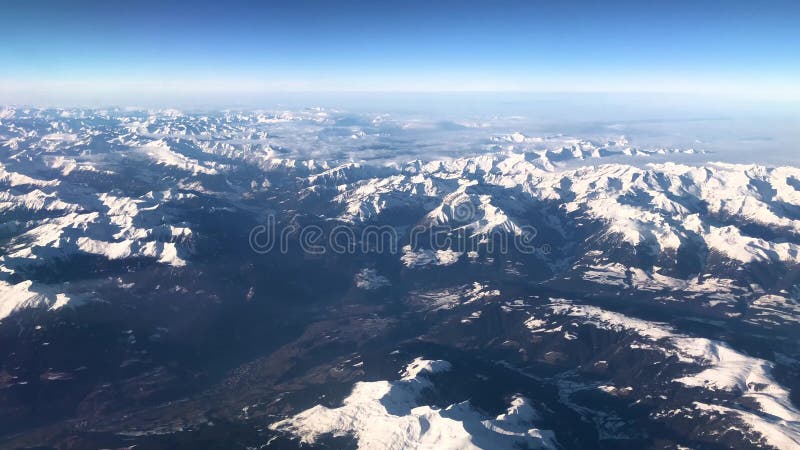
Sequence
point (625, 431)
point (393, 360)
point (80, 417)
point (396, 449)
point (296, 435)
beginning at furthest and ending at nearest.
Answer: point (393, 360), point (80, 417), point (625, 431), point (296, 435), point (396, 449)

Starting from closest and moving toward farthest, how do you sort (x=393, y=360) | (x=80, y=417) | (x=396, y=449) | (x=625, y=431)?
(x=396, y=449)
(x=625, y=431)
(x=80, y=417)
(x=393, y=360)

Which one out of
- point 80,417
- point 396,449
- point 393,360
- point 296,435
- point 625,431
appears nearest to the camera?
point 396,449

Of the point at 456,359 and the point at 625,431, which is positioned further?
the point at 456,359

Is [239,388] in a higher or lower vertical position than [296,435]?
lower

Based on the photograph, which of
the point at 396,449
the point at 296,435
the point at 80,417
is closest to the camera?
the point at 396,449

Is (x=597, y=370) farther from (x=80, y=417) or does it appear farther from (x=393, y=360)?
(x=80, y=417)

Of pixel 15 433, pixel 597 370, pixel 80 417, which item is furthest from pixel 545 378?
pixel 15 433

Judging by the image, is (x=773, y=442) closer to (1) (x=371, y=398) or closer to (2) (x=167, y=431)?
(1) (x=371, y=398)

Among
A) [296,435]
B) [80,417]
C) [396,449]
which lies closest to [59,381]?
[80,417]

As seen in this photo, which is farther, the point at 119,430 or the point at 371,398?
the point at 119,430
